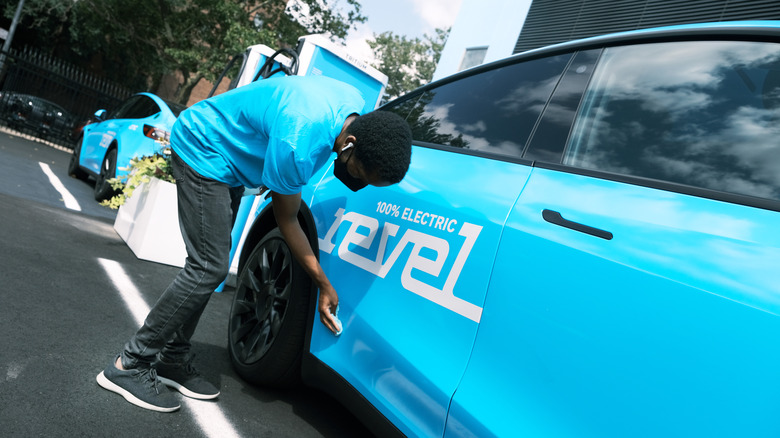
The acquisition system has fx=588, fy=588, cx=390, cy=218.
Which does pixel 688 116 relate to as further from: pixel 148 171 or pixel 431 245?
pixel 148 171

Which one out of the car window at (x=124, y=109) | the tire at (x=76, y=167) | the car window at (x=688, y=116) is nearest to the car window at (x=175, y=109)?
the car window at (x=124, y=109)

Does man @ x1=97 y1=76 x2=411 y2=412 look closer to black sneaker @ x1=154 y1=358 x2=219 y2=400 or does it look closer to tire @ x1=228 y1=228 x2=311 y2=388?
black sneaker @ x1=154 y1=358 x2=219 y2=400

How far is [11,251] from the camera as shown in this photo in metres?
3.94

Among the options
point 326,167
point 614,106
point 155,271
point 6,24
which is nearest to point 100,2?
point 6,24

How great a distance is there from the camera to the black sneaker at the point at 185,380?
103 inches

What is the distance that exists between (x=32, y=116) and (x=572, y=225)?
1689 centimetres

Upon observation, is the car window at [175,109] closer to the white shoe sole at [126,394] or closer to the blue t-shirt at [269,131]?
the blue t-shirt at [269,131]

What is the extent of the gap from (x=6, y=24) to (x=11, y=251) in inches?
997

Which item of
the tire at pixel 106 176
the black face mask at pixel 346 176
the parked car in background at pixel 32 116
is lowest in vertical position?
the parked car in background at pixel 32 116

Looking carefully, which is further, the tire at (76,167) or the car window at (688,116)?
the tire at (76,167)

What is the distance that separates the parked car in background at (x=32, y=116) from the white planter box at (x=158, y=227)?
40.7 ft

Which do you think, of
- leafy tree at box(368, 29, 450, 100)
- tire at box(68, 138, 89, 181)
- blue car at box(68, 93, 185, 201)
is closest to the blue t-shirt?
blue car at box(68, 93, 185, 201)

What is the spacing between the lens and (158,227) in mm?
4926

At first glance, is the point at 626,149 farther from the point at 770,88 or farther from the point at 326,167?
the point at 326,167
